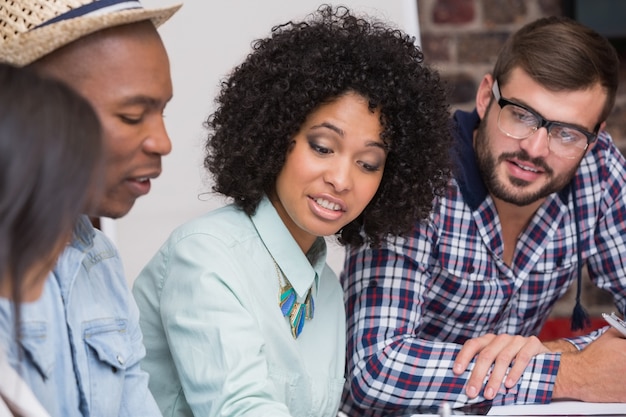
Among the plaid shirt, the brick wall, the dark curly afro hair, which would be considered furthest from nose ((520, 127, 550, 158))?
the brick wall

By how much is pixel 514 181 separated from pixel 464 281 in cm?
24

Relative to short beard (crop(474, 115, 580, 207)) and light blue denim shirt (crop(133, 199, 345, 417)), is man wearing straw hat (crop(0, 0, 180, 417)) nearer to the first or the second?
light blue denim shirt (crop(133, 199, 345, 417))

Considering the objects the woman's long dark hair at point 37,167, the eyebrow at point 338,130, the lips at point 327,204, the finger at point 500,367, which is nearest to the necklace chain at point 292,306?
the lips at point 327,204

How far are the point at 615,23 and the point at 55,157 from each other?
2.70 m

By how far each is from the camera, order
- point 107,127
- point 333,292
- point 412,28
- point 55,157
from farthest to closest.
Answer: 1. point 412,28
2. point 333,292
3. point 107,127
4. point 55,157

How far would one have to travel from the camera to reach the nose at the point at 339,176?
1604 millimetres

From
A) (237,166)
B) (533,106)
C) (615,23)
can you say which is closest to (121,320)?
(237,166)

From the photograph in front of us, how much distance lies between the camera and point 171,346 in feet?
4.93

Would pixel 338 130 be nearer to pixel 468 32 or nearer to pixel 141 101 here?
pixel 141 101

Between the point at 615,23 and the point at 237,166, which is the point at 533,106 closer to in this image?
the point at 237,166

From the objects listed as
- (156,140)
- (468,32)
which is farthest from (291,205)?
(468,32)

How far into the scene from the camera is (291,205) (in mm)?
1655

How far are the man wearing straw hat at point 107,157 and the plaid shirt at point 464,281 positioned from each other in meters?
0.60

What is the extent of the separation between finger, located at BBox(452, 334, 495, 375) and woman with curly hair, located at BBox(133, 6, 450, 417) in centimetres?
21
